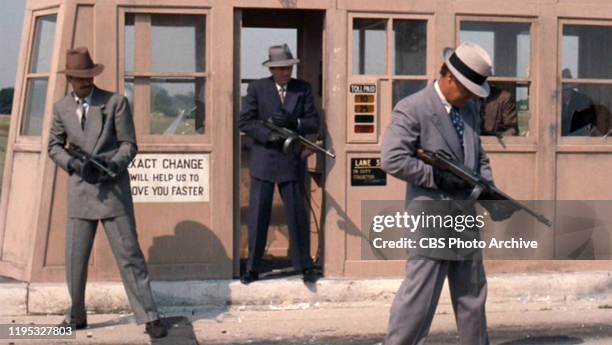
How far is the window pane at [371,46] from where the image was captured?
27.5ft

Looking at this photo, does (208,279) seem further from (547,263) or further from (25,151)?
(547,263)

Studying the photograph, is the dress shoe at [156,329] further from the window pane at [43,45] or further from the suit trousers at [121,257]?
the window pane at [43,45]

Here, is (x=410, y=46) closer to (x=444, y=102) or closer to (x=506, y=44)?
(x=506, y=44)

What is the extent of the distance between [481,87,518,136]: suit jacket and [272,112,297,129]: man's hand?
1674mm

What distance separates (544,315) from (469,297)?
2.51 metres

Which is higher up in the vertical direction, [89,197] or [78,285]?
[89,197]

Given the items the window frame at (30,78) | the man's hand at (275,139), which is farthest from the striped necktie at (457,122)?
the window frame at (30,78)

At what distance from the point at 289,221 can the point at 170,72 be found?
1529 mm

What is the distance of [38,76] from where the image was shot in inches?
324

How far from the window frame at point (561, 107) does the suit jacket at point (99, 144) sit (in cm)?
371

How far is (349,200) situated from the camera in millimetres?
8375

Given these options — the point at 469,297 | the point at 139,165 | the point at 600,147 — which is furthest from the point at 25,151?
the point at 600,147

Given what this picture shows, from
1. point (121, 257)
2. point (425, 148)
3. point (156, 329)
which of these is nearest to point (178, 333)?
point (156, 329)

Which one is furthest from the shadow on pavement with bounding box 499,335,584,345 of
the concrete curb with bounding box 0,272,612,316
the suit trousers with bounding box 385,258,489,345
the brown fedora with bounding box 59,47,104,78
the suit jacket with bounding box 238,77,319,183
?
the brown fedora with bounding box 59,47,104,78
